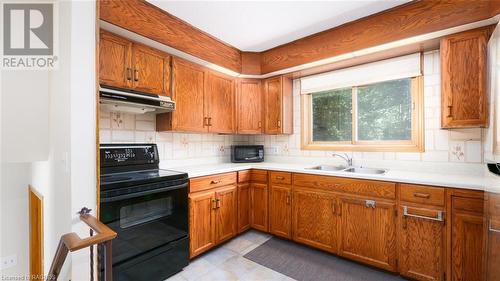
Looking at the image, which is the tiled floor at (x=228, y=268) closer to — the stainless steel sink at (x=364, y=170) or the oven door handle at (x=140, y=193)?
the oven door handle at (x=140, y=193)

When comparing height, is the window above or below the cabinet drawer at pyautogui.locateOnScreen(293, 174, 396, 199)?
above

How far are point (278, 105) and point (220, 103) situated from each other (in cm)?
78

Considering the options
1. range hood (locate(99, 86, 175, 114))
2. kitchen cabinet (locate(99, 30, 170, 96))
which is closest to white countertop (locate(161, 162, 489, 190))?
range hood (locate(99, 86, 175, 114))

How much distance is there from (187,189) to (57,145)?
1040 mm

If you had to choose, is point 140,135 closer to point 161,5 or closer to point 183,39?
point 183,39

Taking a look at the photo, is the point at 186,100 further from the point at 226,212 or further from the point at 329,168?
the point at 329,168

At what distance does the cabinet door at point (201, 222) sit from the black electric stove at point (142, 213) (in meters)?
0.10

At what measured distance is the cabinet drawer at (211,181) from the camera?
7.33 ft

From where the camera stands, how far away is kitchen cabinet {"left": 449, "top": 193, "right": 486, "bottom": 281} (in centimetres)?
158

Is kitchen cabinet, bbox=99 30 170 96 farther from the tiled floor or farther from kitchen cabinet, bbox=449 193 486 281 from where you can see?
kitchen cabinet, bbox=449 193 486 281

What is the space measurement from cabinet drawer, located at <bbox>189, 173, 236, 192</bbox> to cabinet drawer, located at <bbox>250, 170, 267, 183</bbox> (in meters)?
0.30

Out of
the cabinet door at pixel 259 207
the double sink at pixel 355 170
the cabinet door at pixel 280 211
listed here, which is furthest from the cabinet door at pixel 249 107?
the double sink at pixel 355 170

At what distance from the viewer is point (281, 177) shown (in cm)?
262

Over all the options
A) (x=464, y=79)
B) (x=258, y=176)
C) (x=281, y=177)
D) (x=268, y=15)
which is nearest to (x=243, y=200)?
(x=258, y=176)
